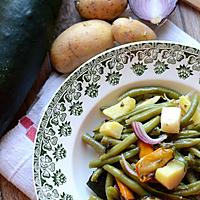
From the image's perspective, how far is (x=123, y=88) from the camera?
1527 millimetres

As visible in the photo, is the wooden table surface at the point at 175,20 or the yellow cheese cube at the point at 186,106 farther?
the wooden table surface at the point at 175,20

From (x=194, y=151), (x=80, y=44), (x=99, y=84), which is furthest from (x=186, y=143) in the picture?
(x=80, y=44)

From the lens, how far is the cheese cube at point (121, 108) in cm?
148

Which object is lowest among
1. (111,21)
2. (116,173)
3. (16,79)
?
(116,173)

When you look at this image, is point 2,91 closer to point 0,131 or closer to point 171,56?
point 0,131

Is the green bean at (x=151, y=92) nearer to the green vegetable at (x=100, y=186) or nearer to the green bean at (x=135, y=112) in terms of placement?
the green bean at (x=135, y=112)

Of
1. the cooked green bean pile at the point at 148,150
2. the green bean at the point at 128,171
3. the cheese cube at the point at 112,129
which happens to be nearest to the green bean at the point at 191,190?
the cooked green bean pile at the point at 148,150

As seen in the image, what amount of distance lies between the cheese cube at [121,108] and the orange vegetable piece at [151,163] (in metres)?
0.17

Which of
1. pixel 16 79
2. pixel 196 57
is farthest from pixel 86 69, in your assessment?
pixel 196 57

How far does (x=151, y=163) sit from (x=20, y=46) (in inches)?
18.8

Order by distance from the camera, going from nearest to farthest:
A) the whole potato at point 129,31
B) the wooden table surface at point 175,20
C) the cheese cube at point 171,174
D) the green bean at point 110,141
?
1. the cheese cube at point 171,174
2. the green bean at point 110,141
3. the whole potato at point 129,31
4. the wooden table surface at point 175,20

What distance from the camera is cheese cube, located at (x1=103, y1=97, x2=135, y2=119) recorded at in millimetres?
1479

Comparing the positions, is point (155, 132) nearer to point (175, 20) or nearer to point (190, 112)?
point (190, 112)

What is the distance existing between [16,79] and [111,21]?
36 cm
